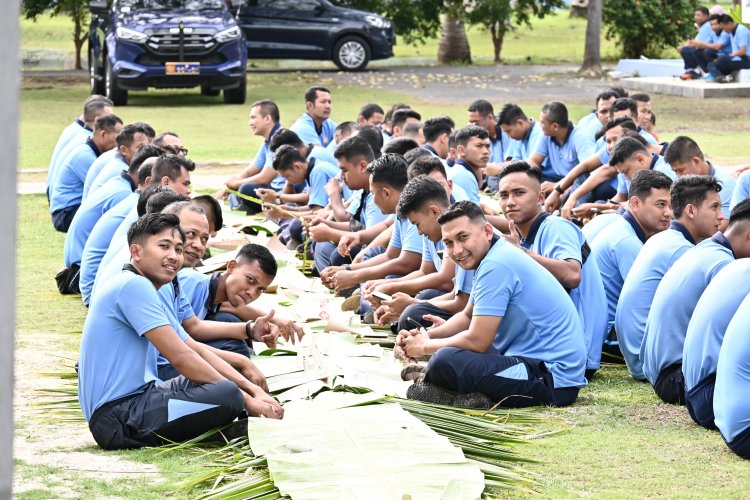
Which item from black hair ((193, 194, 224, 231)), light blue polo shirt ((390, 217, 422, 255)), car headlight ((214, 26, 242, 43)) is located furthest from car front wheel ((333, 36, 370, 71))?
black hair ((193, 194, 224, 231))

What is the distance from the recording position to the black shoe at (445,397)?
6227 millimetres

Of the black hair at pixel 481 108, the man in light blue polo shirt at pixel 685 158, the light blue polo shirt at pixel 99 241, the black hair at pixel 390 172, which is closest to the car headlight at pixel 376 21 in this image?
the black hair at pixel 481 108

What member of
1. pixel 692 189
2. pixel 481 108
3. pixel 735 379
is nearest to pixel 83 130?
pixel 481 108

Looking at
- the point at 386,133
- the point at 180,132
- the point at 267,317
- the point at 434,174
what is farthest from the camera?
the point at 180,132

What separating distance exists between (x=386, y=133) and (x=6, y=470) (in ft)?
36.4

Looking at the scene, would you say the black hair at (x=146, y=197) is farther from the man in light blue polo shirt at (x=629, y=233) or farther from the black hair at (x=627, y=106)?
the black hair at (x=627, y=106)

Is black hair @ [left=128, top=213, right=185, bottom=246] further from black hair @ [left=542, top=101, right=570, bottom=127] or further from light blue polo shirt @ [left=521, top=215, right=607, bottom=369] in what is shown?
black hair @ [left=542, top=101, right=570, bottom=127]

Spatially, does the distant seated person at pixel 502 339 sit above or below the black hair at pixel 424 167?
below

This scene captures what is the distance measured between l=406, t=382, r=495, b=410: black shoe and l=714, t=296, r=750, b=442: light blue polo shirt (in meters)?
1.26

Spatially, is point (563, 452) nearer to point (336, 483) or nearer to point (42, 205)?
point (336, 483)

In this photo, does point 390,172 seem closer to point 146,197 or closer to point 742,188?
point 146,197

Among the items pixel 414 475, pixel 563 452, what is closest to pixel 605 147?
pixel 563 452

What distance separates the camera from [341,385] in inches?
256

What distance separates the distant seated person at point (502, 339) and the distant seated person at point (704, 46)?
16789 millimetres
